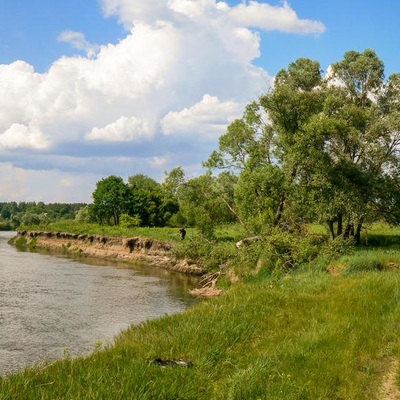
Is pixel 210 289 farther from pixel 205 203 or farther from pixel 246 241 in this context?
pixel 205 203

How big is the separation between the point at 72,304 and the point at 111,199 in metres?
69.0

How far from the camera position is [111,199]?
303 ft

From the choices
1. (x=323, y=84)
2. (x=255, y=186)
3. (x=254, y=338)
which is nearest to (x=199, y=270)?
(x=255, y=186)

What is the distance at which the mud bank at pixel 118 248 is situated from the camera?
43666 millimetres

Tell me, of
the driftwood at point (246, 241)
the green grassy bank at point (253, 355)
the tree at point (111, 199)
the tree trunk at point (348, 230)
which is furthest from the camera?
the tree at point (111, 199)

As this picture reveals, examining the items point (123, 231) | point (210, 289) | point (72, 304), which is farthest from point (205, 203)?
point (123, 231)

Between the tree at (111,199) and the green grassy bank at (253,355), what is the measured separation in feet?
259

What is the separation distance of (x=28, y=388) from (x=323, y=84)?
34743 millimetres

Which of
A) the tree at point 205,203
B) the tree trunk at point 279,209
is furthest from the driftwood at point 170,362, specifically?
the tree at point 205,203

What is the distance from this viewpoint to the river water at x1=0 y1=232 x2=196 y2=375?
16.5m

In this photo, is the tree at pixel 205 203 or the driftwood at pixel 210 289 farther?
the tree at pixel 205 203

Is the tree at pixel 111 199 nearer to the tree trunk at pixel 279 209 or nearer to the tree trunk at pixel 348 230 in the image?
the tree trunk at pixel 279 209

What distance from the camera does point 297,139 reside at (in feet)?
101

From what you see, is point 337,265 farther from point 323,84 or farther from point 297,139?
point 323,84
